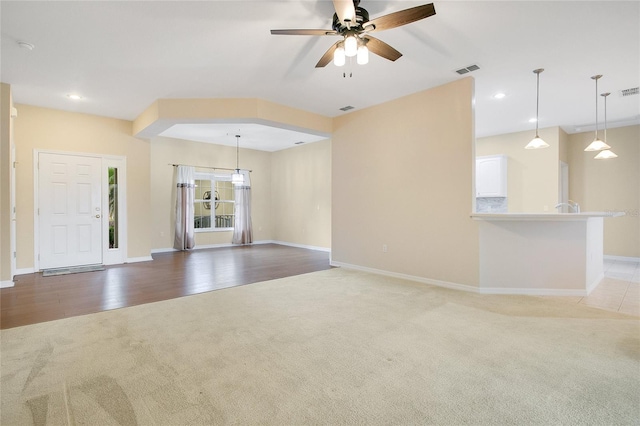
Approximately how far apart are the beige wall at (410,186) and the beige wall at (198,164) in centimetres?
426

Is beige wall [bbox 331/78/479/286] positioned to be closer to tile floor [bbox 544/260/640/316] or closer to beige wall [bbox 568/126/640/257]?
tile floor [bbox 544/260/640/316]

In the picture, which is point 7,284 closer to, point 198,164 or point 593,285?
point 198,164

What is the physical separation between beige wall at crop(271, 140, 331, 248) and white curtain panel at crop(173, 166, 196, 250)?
2.69 metres

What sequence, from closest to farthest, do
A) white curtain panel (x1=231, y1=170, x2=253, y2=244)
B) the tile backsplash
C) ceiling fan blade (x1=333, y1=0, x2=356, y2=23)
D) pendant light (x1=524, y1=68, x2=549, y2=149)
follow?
ceiling fan blade (x1=333, y1=0, x2=356, y2=23)
pendant light (x1=524, y1=68, x2=549, y2=149)
the tile backsplash
white curtain panel (x1=231, y1=170, x2=253, y2=244)

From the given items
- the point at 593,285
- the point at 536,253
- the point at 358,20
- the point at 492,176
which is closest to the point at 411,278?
the point at 536,253

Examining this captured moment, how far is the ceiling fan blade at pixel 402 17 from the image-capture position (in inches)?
85.7

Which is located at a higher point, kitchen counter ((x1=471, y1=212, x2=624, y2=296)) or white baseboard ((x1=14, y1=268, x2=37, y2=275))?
kitchen counter ((x1=471, y1=212, x2=624, y2=296))

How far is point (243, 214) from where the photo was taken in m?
9.14

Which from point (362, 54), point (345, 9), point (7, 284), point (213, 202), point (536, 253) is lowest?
point (7, 284)

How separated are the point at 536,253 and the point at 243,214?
283 inches

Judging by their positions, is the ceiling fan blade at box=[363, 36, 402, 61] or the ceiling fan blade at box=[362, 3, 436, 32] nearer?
the ceiling fan blade at box=[362, 3, 436, 32]

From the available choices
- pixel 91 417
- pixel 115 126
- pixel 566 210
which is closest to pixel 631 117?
pixel 566 210

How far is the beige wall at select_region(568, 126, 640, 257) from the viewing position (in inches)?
243

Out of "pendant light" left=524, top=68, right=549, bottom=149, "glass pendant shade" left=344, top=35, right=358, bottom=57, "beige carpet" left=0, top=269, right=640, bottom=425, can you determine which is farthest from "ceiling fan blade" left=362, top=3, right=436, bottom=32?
"pendant light" left=524, top=68, right=549, bottom=149
